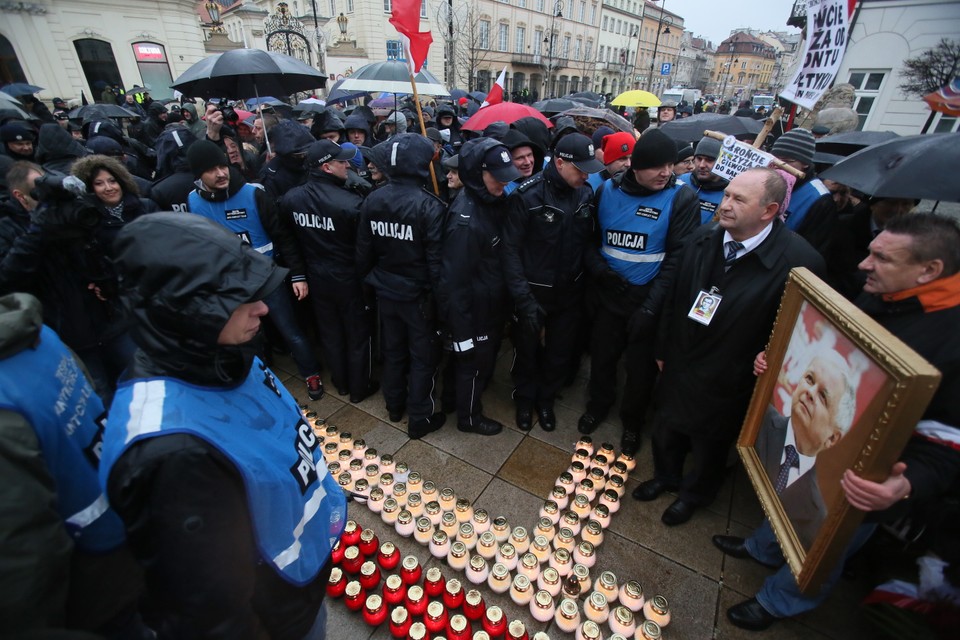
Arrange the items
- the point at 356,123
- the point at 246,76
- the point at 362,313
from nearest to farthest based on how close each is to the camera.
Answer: the point at 362,313, the point at 246,76, the point at 356,123

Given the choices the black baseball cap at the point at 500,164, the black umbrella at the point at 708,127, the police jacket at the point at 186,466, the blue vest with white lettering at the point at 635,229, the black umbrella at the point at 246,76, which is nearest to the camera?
the police jacket at the point at 186,466

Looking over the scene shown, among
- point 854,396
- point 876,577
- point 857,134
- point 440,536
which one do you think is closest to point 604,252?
point 854,396

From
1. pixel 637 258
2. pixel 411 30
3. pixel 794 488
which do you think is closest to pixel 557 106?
pixel 411 30

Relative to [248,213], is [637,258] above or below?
below

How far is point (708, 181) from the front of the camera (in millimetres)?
3844

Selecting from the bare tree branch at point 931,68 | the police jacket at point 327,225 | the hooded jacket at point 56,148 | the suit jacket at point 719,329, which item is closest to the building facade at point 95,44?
the hooded jacket at point 56,148

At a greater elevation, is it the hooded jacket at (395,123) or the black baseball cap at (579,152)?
the black baseball cap at (579,152)

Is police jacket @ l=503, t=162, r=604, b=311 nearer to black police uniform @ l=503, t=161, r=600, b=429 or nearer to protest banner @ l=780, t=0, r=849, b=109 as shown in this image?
black police uniform @ l=503, t=161, r=600, b=429

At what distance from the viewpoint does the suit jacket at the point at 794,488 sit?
180 cm

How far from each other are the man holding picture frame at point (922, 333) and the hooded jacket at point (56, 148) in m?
6.35

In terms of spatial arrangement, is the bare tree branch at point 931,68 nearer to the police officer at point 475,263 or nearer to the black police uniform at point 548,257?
the black police uniform at point 548,257

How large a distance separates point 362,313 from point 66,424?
2631 mm

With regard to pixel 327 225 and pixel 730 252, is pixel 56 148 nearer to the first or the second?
pixel 327 225

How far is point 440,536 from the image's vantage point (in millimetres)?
2711
